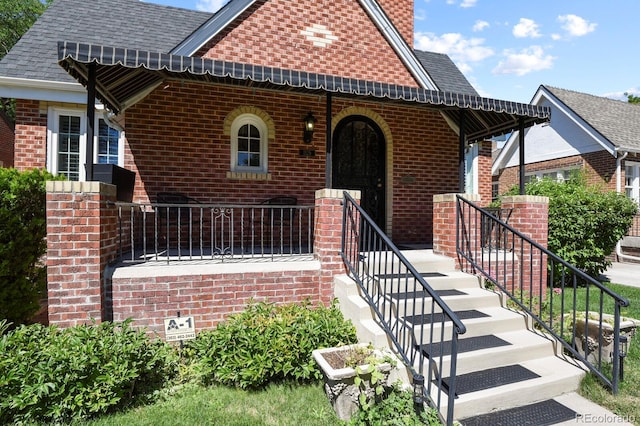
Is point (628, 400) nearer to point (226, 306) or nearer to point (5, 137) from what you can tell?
point (226, 306)

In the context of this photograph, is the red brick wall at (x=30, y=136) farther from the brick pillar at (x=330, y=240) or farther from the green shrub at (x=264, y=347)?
the brick pillar at (x=330, y=240)

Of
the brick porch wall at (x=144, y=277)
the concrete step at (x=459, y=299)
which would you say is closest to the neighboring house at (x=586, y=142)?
→ the concrete step at (x=459, y=299)

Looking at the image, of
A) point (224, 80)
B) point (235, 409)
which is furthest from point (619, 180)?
point (235, 409)

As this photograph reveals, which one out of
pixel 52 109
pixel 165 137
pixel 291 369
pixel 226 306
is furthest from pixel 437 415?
pixel 52 109

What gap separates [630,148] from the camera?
477 inches

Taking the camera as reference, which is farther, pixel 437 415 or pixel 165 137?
pixel 165 137

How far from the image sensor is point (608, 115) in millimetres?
14406

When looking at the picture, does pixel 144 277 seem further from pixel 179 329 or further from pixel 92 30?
pixel 92 30

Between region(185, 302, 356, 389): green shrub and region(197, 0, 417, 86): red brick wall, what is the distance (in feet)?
16.4

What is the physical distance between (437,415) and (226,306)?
2.64 m

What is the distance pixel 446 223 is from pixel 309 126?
316cm

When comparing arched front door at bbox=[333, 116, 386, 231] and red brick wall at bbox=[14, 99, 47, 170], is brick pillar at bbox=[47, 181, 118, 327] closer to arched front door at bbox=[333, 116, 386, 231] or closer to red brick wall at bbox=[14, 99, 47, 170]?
red brick wall at bbox=[14, 99, 47, 170]

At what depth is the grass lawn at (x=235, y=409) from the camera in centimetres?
298

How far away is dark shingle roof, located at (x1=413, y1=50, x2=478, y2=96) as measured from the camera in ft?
31.0
